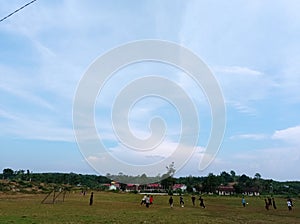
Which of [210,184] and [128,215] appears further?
[210,184]

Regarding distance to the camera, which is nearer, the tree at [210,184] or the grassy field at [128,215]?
the grassy field at [128,215]

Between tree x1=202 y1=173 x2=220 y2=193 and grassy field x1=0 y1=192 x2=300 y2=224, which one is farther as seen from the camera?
tree x1=202 y1=173 x2=220 y2=193

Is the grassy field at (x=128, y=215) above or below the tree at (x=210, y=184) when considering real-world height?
below

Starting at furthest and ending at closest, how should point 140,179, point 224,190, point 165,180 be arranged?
point 224,190, point 165,180, point 140,179

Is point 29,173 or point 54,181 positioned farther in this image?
point 29,173

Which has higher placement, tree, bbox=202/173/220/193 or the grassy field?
tree, bbox=202/173/220/193

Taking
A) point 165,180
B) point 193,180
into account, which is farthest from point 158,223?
point 193,180

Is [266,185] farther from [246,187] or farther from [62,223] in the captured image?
[62,223]

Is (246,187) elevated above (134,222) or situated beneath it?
elevated above

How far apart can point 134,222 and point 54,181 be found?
349ft

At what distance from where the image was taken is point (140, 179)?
10881 centimetres

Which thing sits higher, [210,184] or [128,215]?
[210,184]

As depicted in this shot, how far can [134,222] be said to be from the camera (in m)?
21.1

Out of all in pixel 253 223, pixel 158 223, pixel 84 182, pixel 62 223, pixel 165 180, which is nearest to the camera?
pixel 62 223
